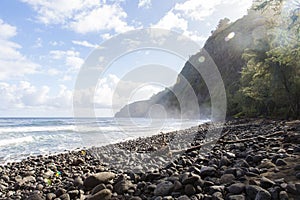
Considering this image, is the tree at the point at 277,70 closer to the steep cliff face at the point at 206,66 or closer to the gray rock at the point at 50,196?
the gray rock at the point at 50,196

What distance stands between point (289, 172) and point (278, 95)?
29209mm

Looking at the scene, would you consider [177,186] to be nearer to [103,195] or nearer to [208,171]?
[208,171]

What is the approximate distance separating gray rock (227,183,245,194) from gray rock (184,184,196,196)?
0.60 meters

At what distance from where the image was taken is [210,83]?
301 feet

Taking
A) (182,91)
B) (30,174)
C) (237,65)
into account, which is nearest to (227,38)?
(237,65)

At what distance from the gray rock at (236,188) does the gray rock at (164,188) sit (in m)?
1.03

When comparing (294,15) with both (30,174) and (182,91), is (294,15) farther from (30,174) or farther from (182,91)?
(182,91)

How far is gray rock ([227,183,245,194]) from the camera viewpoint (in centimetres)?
408

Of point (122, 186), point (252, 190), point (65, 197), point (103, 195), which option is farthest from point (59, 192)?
point (252, 190)

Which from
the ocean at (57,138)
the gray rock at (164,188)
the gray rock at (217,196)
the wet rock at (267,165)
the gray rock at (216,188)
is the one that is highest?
the wet rock at (267,165)

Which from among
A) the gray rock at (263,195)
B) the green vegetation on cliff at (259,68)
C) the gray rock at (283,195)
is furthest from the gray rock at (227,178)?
the green vegetation on cliff at (259,68)

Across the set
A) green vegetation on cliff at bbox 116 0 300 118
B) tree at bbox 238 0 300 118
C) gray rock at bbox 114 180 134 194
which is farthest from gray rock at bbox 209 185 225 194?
tree at bbox 238 0 300 118

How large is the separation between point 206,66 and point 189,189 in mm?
110160

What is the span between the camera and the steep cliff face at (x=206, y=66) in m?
87.6
